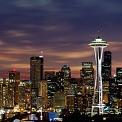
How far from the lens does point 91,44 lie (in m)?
117

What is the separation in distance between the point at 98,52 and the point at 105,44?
7.56 meters

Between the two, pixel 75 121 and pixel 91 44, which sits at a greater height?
pixel 91 44

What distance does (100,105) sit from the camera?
11856 cm

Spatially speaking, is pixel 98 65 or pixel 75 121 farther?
pixel 98 65

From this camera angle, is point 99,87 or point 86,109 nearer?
point 99,87

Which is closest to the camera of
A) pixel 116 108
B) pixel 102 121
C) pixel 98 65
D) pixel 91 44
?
pixel 102 121

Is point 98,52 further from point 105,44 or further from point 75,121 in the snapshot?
point 75,121

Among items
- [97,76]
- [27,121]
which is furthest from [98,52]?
[27,121]

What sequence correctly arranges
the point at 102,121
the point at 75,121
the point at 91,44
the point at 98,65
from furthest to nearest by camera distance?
1. the point at 91,44
2. the point at 98,65
3. the point at 102,121
4. the point at 75,121

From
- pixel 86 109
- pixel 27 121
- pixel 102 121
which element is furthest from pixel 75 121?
pixel 86 109

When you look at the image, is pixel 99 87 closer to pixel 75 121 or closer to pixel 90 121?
pixel 90 121

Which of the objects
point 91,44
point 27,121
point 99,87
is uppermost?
point 91,44

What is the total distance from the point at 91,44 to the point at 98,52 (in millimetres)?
7167

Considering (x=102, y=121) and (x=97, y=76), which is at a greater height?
(x=97, y=76)
